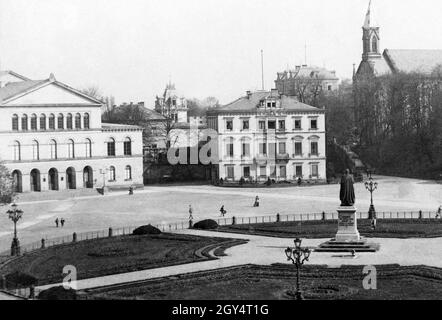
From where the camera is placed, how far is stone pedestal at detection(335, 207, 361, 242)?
4559 cm

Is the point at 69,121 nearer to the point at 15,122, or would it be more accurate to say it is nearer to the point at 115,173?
the point at 15,122

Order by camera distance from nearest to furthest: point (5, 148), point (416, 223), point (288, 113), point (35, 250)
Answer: point (35, 250), point (416, 223), point (5, 148), point (288, 113)

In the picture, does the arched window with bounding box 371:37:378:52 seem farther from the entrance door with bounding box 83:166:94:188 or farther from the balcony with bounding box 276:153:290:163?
the entrance door with bounding box 83:166:94:188

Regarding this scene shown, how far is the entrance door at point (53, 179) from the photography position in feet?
293

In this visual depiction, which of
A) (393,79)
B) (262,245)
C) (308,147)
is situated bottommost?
(262,245)

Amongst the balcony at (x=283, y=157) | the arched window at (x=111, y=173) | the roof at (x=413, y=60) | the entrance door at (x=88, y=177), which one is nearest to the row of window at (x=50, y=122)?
the entrance door at (x=88, y=177)

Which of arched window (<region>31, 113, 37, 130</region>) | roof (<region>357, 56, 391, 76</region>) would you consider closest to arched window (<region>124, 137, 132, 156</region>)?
arched window (<region>31, 113, 37, 130</region>)

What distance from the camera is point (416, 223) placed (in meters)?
55.7

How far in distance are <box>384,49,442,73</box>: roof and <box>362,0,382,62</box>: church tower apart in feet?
15.6

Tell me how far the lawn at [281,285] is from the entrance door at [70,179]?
2127 inches
